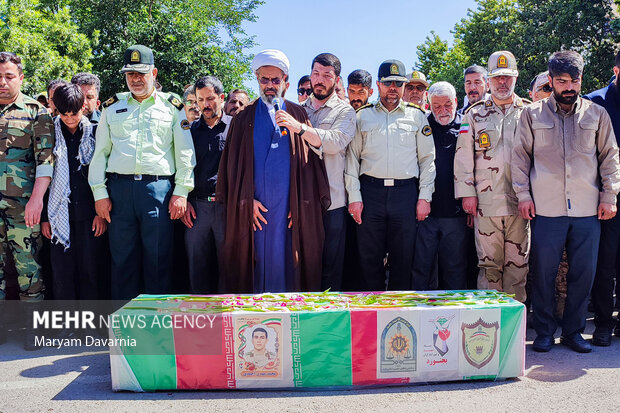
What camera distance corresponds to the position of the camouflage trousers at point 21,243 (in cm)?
457

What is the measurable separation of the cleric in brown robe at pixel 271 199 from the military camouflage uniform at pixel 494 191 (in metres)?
1.31

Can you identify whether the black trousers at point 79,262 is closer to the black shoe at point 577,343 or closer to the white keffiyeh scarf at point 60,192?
the white keffiyeh scarf at point 60,192

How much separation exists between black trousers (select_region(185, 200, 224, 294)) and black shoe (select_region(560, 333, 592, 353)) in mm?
2960

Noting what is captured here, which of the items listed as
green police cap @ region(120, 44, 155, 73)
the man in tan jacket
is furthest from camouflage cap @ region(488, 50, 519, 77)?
green police cap @ region(120, 44, 155, 73)

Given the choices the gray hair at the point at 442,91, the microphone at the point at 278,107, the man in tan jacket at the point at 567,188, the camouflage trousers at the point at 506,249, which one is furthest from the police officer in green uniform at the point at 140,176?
the man in tan jacket at the point at 567,188

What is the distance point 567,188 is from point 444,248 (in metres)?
1.19

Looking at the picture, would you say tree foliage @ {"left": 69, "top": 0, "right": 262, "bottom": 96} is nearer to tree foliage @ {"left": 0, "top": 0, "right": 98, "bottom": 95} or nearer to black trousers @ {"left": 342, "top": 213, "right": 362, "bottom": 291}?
tree foliage @ {"left": 0, "top": 0, "right": 98, "bottom": 95}

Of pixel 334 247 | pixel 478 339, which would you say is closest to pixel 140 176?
pixel 334 247

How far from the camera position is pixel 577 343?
418 cm

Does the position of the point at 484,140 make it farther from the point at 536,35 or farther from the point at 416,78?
the point at 536,35

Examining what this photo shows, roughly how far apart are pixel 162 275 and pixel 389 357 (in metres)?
2.19

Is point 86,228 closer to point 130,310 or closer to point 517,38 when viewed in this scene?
point 130,310

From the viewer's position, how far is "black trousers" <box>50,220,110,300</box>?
471cm

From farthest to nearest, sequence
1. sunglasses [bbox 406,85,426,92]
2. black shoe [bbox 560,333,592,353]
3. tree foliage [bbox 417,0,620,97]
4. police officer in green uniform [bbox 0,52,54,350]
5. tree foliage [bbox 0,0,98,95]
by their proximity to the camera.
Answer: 1. tree foliage [bbox 417,0,620,97]
2. tree foliage [bbox 0,0,98,95]
3. sunglasses [bbox 406,85,426,92]
4. police officer in green uniform [bbox 0,52,54,350]
5. black shoe [bbox 560,333,592,353]
